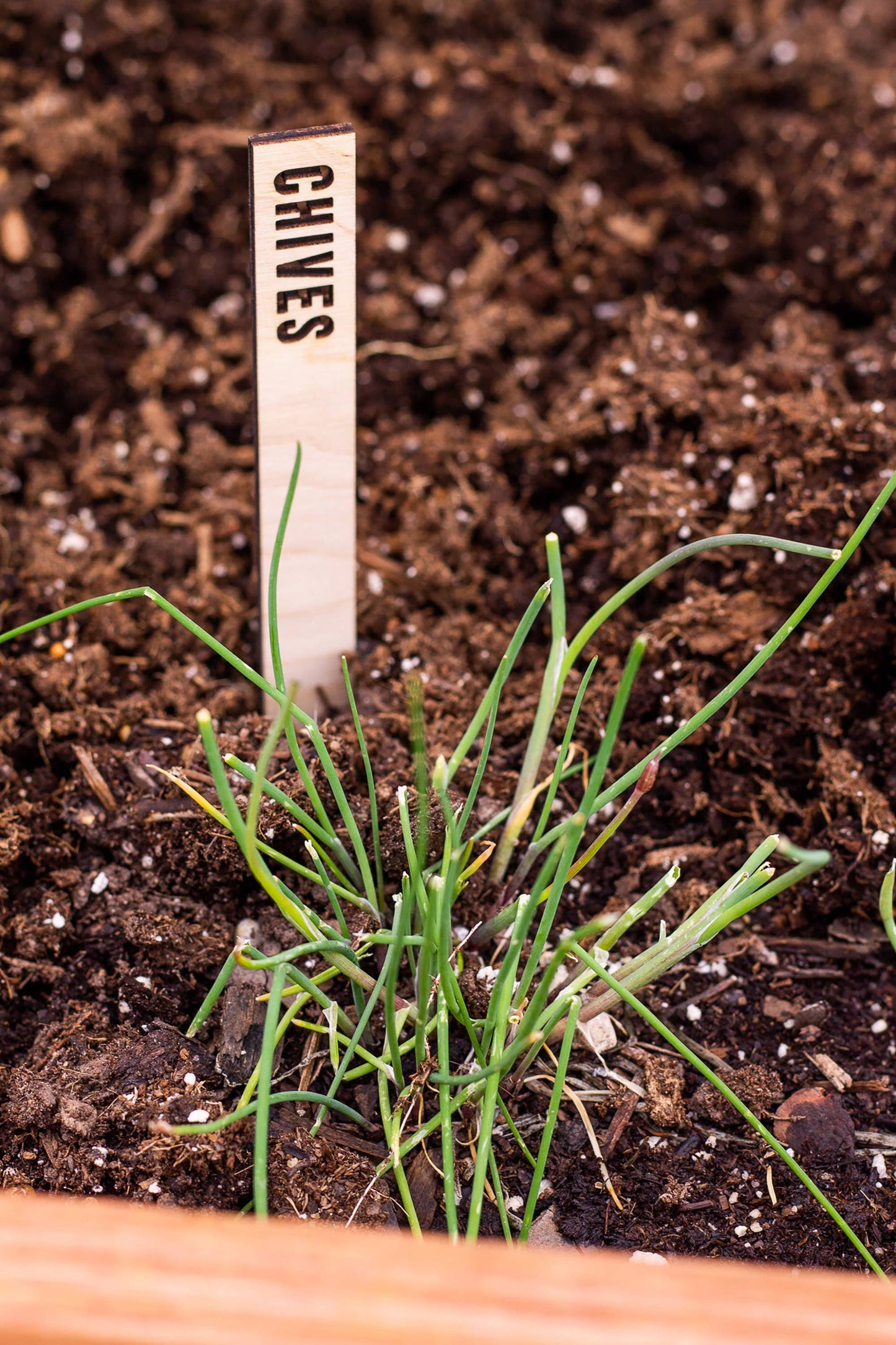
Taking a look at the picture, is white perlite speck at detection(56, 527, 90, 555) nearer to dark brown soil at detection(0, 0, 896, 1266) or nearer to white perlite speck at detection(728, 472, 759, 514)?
dark brown soil at detection(0, 0, 896, 1266)

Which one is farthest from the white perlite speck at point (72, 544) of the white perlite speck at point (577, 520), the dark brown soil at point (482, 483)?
the white perlite speck at point (577, 520)

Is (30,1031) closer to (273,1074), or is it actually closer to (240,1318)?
(273,1074)

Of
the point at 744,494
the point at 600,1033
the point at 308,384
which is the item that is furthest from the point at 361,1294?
the point at 744,494

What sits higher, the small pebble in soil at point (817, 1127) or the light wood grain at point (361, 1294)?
the light wood grain at point (361, 1294)

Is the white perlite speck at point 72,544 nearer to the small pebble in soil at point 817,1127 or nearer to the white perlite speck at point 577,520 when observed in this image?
the white perlite speck at point 577,520

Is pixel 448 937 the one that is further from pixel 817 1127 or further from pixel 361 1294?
pixel 817 1127

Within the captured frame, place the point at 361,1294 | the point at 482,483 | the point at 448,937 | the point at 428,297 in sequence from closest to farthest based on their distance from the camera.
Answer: the point at 361,1294
the point at 448,937
the point at 482,483
the point at 428,297

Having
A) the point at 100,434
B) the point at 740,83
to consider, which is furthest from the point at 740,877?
the point at 740,83

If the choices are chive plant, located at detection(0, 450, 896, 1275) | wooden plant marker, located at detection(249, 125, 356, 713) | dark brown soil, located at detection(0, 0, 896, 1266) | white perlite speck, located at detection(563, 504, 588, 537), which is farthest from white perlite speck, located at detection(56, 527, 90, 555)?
white perlite speck, located at detection(563, 504, 588, 537)
